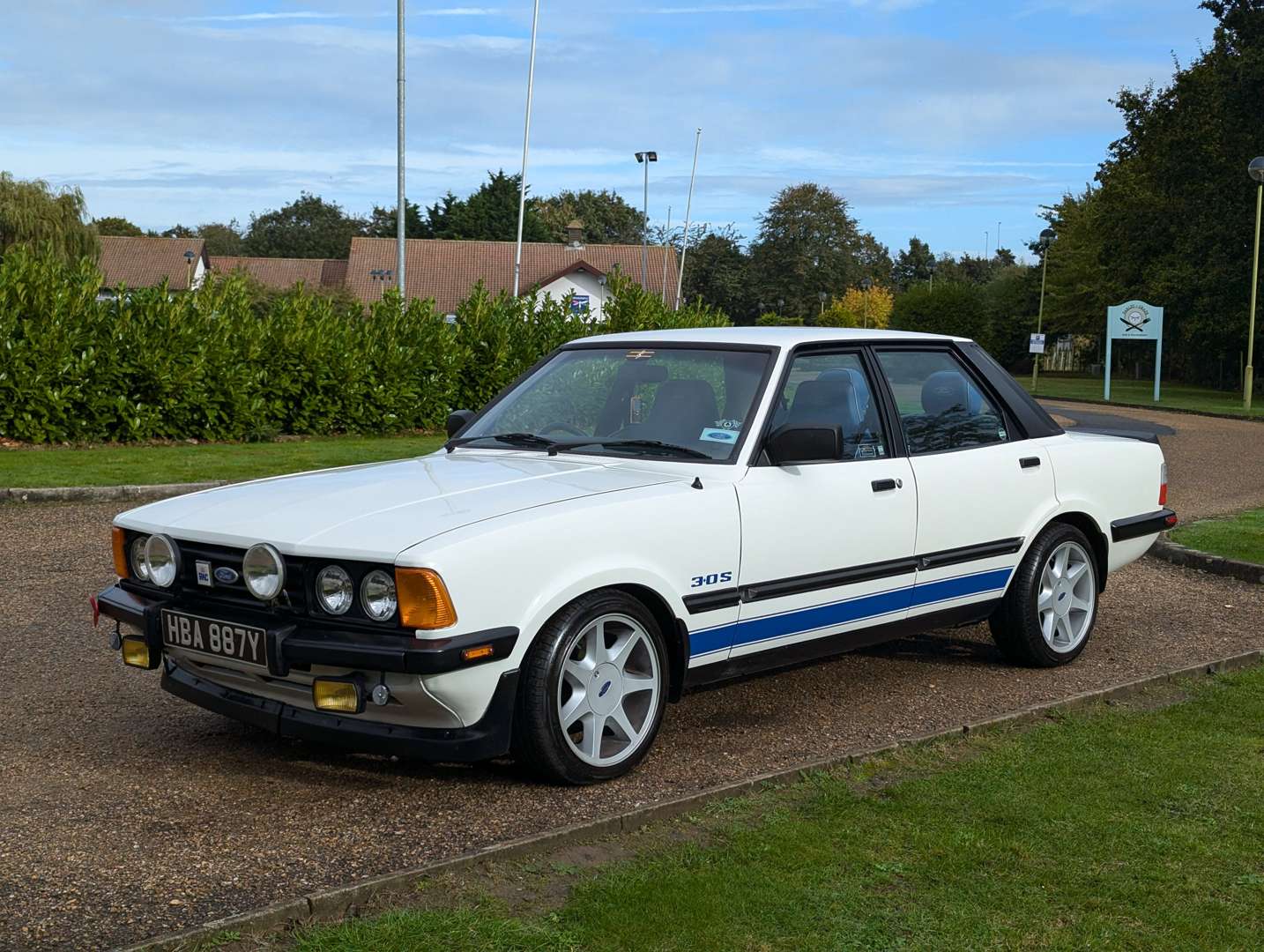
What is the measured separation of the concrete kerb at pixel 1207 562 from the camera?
9.56m

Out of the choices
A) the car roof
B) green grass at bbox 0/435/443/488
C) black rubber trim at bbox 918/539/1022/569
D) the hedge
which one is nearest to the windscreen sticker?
the car roof

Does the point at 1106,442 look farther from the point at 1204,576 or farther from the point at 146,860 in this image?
the point at 146,860

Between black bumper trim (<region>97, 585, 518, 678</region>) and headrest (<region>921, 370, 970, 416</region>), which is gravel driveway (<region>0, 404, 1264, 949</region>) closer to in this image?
black bumper trim (<region>97, 585, 518, 678</region>)

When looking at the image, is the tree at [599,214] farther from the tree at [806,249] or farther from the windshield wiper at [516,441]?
the windshield wiper at [516,441]

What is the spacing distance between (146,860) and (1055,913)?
105 inches

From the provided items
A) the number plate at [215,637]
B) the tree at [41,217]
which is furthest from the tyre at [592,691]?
the tree at [41,217]

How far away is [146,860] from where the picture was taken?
164 inches

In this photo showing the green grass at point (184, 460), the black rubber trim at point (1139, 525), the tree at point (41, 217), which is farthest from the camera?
the tree at point (41, 217)

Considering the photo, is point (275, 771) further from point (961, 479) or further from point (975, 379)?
point (975, 379)

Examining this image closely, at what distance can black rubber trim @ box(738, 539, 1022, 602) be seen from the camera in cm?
541

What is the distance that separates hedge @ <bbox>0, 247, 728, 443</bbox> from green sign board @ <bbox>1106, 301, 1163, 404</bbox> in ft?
80.6

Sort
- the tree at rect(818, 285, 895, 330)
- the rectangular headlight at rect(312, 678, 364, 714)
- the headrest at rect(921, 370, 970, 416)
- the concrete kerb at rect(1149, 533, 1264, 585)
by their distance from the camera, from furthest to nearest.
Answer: the tree at rect(818, 285, 895, 330)
the concrete kerb at rect(1149, 533, 1264, 585)
the headrest at rect(921, 370, 970, 416)
the rectangular headlight at rect(312, 678, 364, 714)

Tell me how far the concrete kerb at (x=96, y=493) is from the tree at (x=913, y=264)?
154 meters

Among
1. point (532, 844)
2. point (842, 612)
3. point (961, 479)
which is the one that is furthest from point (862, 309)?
point (532, 844)
